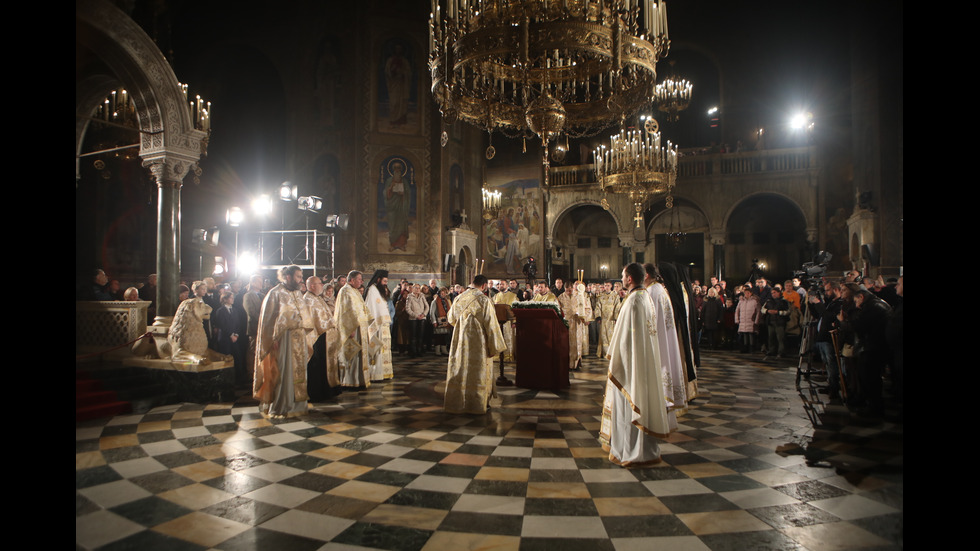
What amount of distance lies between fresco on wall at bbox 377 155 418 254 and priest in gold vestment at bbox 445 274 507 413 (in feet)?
39.3

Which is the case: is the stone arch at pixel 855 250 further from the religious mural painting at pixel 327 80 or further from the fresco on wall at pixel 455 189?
the religious mural painting at pixel 327 80

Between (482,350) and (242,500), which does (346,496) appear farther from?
(482,350)

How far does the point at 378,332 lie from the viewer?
8461 millimetres

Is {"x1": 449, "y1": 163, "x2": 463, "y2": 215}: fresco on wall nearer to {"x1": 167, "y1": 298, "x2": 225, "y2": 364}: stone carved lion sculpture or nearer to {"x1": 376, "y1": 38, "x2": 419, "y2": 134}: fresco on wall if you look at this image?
{"x1": 376, "y1": 38, "x2": 419, "y2": 134}: fresco on wall

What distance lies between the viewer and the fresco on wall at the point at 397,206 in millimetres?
17828

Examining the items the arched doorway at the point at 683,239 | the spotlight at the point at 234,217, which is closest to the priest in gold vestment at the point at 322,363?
the spotlight at the point at 234,217

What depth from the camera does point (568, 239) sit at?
84.9ft

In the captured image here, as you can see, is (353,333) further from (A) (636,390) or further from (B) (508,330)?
(A) (636,390)

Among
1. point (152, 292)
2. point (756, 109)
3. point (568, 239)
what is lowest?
point (152, 292)

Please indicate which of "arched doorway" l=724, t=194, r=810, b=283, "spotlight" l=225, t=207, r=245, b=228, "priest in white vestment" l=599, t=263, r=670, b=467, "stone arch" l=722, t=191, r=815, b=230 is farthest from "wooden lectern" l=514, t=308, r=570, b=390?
"arched doorway" l=724, t=194, r=810, b=283

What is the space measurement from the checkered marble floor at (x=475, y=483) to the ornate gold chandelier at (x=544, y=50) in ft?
14.2

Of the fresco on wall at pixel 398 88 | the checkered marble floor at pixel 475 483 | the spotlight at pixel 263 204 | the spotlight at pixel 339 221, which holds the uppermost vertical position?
the fresco on wall at pixel 398 88

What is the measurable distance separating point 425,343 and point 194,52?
489 inches

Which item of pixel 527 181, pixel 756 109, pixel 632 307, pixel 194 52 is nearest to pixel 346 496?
pixel 632 307
